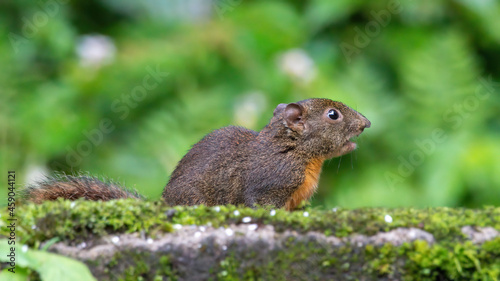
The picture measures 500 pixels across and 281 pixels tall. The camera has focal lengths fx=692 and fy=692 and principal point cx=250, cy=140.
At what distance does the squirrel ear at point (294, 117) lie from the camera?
404cm

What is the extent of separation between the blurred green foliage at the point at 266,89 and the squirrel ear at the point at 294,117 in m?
1.60

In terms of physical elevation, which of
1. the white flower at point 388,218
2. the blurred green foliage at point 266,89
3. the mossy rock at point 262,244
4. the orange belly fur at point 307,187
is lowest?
the mossy rock at point 262,244

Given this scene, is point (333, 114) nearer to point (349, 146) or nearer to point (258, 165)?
point (349, 146)

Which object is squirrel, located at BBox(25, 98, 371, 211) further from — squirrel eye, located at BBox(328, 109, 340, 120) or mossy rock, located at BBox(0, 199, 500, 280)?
mossy rock, located at BBox(0, 199, 500, 280)

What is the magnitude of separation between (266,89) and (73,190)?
278 centimetres

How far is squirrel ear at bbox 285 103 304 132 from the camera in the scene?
13.2 feet

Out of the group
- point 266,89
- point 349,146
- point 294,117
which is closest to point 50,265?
point 294,117

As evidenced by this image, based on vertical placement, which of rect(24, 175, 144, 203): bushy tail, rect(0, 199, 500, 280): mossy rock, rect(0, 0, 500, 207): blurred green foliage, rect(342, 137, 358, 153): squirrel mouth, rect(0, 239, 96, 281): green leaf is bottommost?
rect(0, 239, 96, 281): green leaf

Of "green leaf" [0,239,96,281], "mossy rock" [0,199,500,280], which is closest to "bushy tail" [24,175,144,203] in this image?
"mossy rock" [0,199,500,280]

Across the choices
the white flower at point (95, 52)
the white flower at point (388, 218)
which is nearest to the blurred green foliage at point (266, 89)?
the white flower at point (95, 52)

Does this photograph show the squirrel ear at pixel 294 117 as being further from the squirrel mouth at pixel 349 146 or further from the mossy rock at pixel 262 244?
the mossy rock at pixel 262 244

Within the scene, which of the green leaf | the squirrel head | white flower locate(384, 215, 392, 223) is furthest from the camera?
the squirrel head

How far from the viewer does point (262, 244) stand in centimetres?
279

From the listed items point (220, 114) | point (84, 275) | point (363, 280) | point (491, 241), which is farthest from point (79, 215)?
point (220, 114)
